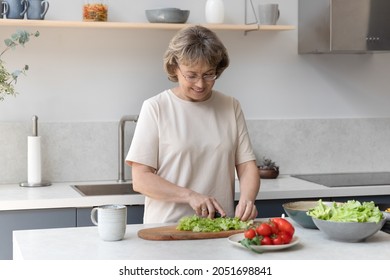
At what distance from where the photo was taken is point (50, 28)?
13.8ft

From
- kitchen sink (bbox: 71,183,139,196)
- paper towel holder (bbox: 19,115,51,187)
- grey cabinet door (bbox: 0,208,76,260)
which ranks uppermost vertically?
paper towel holder (bbox: 19,115,51,187)

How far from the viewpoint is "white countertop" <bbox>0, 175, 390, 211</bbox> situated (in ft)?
11.9

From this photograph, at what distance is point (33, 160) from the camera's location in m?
4.07

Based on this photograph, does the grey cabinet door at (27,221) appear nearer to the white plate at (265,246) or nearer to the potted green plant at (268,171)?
the potted green plant at (268,171)

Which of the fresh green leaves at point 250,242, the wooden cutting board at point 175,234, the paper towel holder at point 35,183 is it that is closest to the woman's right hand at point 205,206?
the wooden cutting board at point 175,234

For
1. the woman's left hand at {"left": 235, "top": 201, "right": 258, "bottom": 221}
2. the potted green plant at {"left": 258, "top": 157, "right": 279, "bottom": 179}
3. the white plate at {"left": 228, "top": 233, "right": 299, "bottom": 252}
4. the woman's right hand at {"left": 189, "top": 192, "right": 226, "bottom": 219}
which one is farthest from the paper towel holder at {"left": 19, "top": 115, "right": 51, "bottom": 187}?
the white plate at {"left": 228, "top": 233, "right": 299, "bottom": 252}

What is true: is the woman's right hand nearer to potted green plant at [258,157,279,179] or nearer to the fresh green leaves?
the fresh green leaves

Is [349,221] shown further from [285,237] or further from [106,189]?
[106,189]

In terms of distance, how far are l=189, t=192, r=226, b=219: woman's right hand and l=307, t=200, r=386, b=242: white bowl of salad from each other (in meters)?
0.37

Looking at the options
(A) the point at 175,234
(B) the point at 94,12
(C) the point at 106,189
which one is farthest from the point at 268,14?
(A) the point at 175,234

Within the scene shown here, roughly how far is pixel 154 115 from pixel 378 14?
192 cm

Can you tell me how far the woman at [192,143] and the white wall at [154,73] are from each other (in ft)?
4.16
